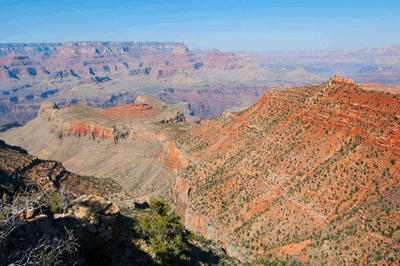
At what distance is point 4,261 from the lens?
1234cm

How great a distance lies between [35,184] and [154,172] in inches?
1687

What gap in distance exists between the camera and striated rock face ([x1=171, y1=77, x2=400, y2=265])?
29281mm

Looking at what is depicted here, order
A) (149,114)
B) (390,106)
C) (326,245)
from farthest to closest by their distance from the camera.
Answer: (149,114) < (390,106) < (326,245)

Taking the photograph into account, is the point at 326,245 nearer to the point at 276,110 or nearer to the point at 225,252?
the point at 225,252

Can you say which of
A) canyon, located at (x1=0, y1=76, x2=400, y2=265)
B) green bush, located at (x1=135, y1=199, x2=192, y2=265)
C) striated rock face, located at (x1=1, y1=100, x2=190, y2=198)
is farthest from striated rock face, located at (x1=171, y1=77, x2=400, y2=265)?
striated rock face, located at (x1=1, y1=100, x2=190, y2=198)

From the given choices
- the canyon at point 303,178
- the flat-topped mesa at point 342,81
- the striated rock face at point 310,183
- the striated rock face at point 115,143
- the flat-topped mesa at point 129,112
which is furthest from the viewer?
the flat-topped mesa at point 129,112

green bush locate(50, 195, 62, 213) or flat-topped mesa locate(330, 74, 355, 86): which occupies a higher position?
flat-topped mesa locate(330, 74, 355, 86)

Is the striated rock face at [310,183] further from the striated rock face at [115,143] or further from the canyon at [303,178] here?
the striated rock face at [115,143]

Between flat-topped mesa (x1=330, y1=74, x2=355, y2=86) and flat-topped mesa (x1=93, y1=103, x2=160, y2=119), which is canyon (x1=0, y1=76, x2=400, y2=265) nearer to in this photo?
flat-topped mesa (x1=330, y1=74, x2=355, y2=86)

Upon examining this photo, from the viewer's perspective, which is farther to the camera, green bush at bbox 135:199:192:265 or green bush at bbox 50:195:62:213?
green bush at bbox 135:199:192:265

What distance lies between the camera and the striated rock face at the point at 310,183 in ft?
96.1

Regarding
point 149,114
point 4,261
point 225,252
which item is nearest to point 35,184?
point 225,252

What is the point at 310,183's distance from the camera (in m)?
36.3

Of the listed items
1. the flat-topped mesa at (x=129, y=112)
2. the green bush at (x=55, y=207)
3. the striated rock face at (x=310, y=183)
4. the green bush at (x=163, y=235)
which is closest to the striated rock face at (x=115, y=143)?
the flat-topped mesa at (x=129, y=112)
